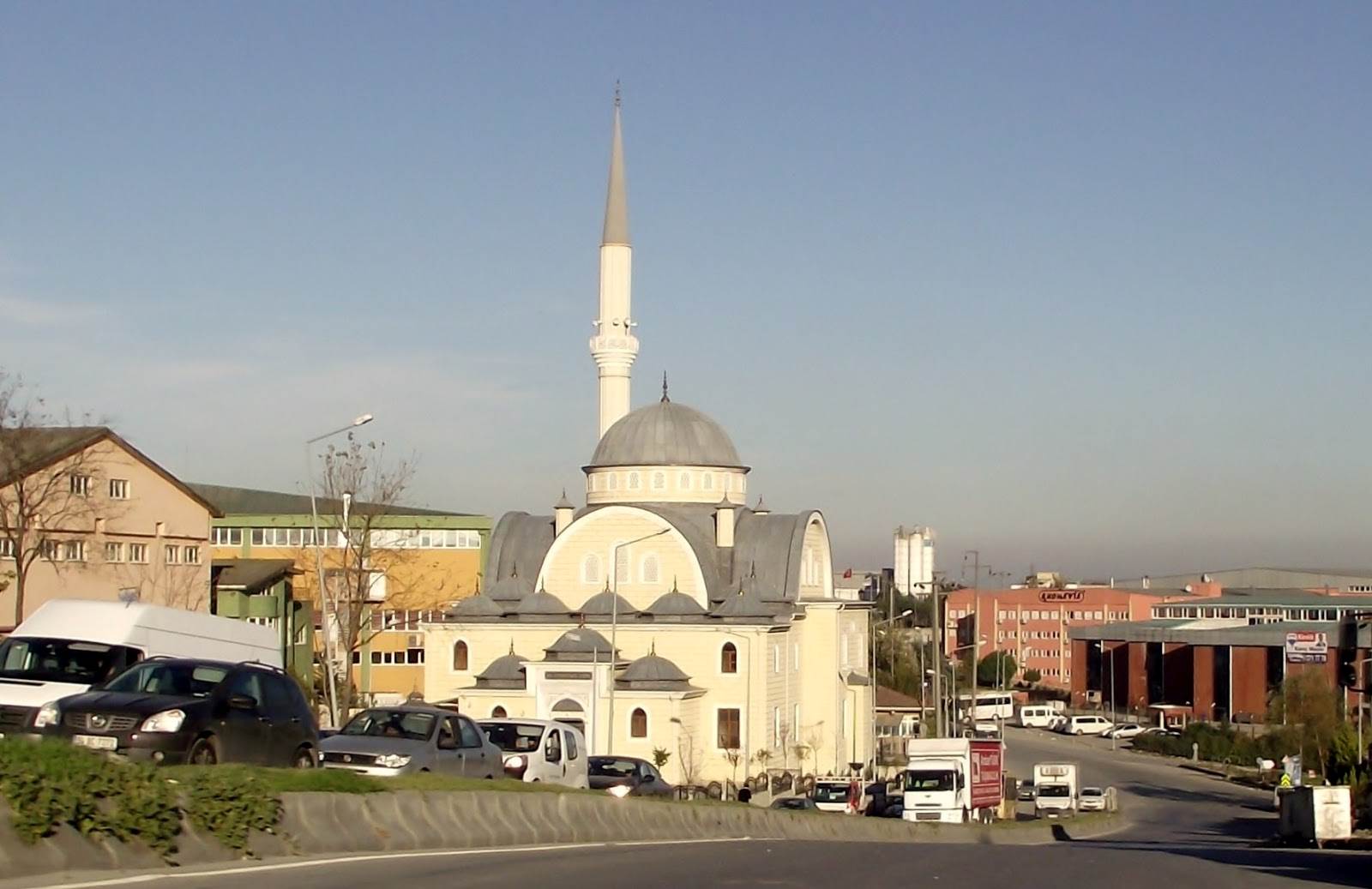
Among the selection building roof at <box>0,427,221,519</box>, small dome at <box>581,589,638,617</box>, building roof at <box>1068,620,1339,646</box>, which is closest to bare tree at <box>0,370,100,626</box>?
building roof at <box>0,427,221,519</box>

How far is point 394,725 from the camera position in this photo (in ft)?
73.2

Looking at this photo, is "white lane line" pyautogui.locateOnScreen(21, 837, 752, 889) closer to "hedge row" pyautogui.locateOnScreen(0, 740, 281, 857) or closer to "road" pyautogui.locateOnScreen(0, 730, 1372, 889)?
"road" pyautogui.locateOnScreen(0, 730, 1372, 889)

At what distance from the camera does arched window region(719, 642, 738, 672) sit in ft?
224

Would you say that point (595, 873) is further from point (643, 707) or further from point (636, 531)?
point (636, 531)

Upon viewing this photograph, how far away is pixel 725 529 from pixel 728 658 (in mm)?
9034

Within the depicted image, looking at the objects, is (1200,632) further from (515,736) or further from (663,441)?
(515,736)

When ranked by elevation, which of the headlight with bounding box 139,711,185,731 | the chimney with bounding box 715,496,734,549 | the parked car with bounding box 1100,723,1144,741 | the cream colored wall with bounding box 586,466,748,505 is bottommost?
the parked car with bounding box 1100,723,1144,741

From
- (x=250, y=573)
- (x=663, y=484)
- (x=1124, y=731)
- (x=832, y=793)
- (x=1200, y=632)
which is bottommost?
(x=1124, y=731)

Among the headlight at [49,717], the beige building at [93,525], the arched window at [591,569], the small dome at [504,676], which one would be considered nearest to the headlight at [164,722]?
the headlight at [49,717]

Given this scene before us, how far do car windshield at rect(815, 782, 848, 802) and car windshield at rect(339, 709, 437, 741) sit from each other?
33945 mm

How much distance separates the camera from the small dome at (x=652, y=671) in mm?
65438

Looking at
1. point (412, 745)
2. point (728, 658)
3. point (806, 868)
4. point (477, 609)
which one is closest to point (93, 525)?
point (477, 609)

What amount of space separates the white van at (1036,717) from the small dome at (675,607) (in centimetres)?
5920

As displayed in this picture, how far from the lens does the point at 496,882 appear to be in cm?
1355
